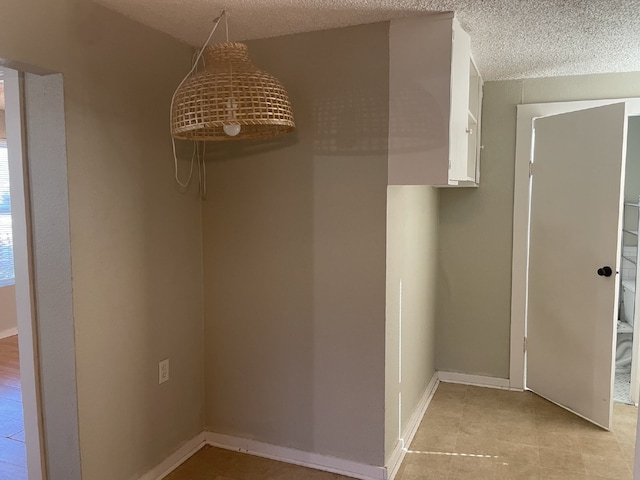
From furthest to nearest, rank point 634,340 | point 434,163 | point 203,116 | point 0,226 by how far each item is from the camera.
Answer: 1. point 0,226
2. point 634,340
3. point 434,163
4. point 203,116

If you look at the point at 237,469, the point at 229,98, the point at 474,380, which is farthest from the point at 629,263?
the point at 229,98

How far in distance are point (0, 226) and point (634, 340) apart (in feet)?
18.1

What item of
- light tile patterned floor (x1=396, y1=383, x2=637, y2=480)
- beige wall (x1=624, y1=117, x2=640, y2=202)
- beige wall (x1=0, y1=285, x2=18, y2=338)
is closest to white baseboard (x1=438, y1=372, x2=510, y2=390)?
light tile patterned floor (x1=396, y1=383, x2=637, y2=480)

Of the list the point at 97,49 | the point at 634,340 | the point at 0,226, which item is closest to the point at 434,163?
the point at 97,49

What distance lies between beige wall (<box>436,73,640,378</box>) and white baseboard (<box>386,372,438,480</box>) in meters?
0.31

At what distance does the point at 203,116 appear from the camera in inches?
66.7

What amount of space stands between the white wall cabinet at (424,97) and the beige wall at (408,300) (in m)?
0.19

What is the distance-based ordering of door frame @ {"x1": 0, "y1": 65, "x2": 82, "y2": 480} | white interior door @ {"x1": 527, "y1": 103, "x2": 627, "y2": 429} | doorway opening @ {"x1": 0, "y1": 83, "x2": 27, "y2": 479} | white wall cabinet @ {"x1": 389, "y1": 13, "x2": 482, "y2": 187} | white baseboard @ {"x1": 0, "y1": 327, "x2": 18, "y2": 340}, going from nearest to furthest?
door frame @ {"x1": 0, "y1": 65, "x2": 82, "y2": 480} < white wall cabinet @ {"x1": 389, "y1": 13, "x2": 482, "y2": 187} < doorway opening @ {"x1": 0, "y1": 83, "x2": 27, "y2": 479} < white interior door @ {"x1": 527, "y1": 103, "x2": 627, "y2": 429} < white baseboard @ {"x1": 0, "y1": 327, "x2": 18, "y2": 340}

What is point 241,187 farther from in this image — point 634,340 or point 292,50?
point 634,340

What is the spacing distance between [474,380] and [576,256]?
112 centimetres

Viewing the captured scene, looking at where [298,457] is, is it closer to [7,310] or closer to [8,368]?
[8,368]

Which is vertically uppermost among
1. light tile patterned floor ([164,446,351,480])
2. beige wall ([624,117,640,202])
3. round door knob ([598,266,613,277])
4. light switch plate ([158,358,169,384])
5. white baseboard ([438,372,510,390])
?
beige wall ([624,117,640,202])

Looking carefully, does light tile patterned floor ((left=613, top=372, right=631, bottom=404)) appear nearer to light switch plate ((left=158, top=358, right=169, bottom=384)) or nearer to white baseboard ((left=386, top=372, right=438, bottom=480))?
white baseboard ((left=386, top=372, right=438, bottom=480))

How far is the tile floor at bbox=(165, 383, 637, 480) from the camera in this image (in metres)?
2.47
